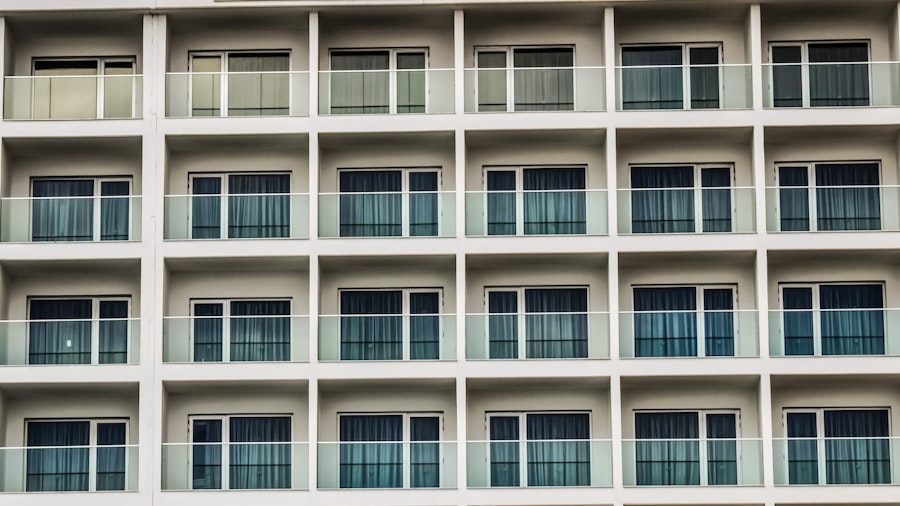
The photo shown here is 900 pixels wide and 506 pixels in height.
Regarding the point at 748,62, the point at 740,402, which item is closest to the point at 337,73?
the point at 748,62

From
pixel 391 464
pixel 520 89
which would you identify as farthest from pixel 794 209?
pixel 391 464

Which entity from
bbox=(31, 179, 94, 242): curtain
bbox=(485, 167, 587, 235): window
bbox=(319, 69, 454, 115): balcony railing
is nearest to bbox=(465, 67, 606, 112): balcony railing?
bbox=(319, 69, 454, 115): balcony railing

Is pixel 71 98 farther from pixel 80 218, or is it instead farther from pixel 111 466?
pixel 111 466

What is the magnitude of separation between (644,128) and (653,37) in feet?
8.31

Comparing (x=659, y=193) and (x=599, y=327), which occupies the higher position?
(x=659, y=193)

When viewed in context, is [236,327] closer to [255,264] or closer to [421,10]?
[255,264]

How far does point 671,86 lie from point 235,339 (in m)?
10.8

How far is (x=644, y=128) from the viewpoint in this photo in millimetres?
35250

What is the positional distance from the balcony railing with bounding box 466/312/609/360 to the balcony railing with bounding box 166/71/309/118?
6124 millimetres

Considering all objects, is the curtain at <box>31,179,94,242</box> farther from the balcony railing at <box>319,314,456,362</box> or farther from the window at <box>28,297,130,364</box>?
the balcony railing at <box>319,314,456,362</box>

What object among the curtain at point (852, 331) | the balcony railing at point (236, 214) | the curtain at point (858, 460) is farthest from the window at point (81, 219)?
the curtain at point (858, 460)

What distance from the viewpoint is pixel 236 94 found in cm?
3619

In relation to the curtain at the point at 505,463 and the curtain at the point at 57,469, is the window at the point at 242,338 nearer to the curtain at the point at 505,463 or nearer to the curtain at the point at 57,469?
the curtain at the point at 57,469

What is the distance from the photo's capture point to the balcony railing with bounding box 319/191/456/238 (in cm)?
3531
